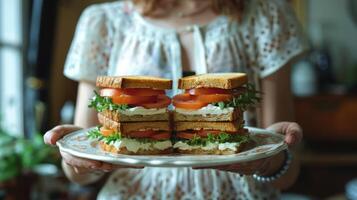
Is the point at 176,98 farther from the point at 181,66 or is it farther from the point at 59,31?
the point at 59,31

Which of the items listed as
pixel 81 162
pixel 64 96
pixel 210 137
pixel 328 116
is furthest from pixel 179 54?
pixel 328 116

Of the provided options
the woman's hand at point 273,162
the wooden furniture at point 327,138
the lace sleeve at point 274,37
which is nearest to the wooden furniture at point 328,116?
the wooden furniture at point 327,138

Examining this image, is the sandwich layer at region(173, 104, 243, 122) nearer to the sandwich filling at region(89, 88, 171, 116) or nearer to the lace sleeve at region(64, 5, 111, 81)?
the sandwich filling at region(89, 88, 171, 116)

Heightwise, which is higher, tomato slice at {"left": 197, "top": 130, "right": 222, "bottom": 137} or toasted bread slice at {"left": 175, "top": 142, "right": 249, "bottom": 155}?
tomato slice at {"left": 197, "top": 130, "right": 222, "bottom": 137}

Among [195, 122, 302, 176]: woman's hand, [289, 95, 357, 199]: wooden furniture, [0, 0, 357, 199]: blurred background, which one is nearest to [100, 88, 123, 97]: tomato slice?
[195, 122, 302, 176]: woman's hand

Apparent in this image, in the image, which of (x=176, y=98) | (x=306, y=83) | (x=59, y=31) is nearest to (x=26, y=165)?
(x=176, y=98)

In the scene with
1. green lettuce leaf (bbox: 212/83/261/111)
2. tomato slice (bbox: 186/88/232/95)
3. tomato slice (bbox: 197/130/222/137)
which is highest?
tomato slice (bbox: 186/88/232/95)

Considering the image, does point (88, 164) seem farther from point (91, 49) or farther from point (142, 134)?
point (91, 49)

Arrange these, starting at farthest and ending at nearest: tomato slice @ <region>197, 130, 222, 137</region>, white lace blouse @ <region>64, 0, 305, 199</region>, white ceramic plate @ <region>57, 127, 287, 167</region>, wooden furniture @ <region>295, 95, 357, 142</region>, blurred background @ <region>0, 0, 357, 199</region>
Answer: wooden furniture @ <region>295, 95, 357, 142</region> → blurred background @ <region>0, 0, 357, 199</region> → white lace blouse @ <region>64, 0, 305, 199</region> → tomato slice @ <region>197, 130, 222, 137</region> → white ceramic plate @ <region>57, 127, 287, 167</region>
